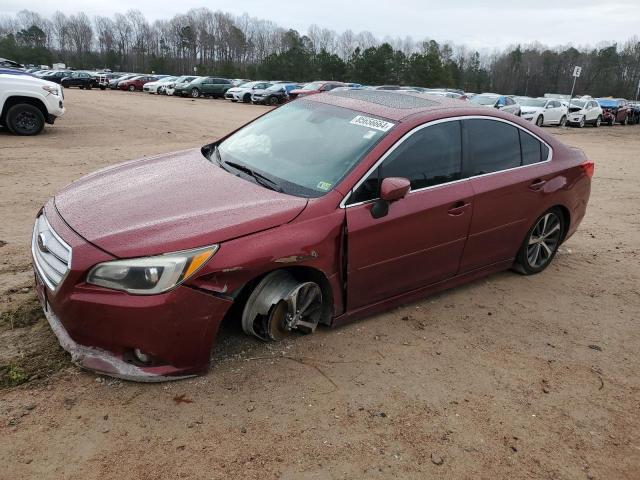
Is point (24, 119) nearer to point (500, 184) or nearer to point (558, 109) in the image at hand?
point (500, 184)

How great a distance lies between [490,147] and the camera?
425 cm

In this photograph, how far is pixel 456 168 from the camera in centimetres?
397

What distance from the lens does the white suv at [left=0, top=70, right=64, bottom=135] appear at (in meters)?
11.1

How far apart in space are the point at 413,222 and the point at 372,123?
78 centimetres

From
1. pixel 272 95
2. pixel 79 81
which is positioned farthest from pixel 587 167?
pixel 79 81

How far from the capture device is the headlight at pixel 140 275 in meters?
2.67

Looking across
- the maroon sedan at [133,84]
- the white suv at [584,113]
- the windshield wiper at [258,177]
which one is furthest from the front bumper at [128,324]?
the maroon sedan at [133,84]

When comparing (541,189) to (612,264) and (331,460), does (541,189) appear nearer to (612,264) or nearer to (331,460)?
(612,264)

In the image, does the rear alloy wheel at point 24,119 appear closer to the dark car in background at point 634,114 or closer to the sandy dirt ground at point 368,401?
the sandy dirt ground at point 368,401

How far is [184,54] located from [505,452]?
116802 millimetres

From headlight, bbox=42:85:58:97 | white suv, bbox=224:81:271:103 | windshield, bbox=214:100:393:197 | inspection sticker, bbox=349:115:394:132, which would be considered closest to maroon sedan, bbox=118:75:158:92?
white suv, bbox=224:81:271:103

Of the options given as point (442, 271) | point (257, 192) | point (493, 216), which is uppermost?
point (257, 192)

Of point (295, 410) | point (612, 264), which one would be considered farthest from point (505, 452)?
point (612, 264)

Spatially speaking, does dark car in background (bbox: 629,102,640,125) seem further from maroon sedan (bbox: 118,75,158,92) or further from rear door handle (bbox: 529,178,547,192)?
maroon sedan (bbox: 118,75,158,92)
